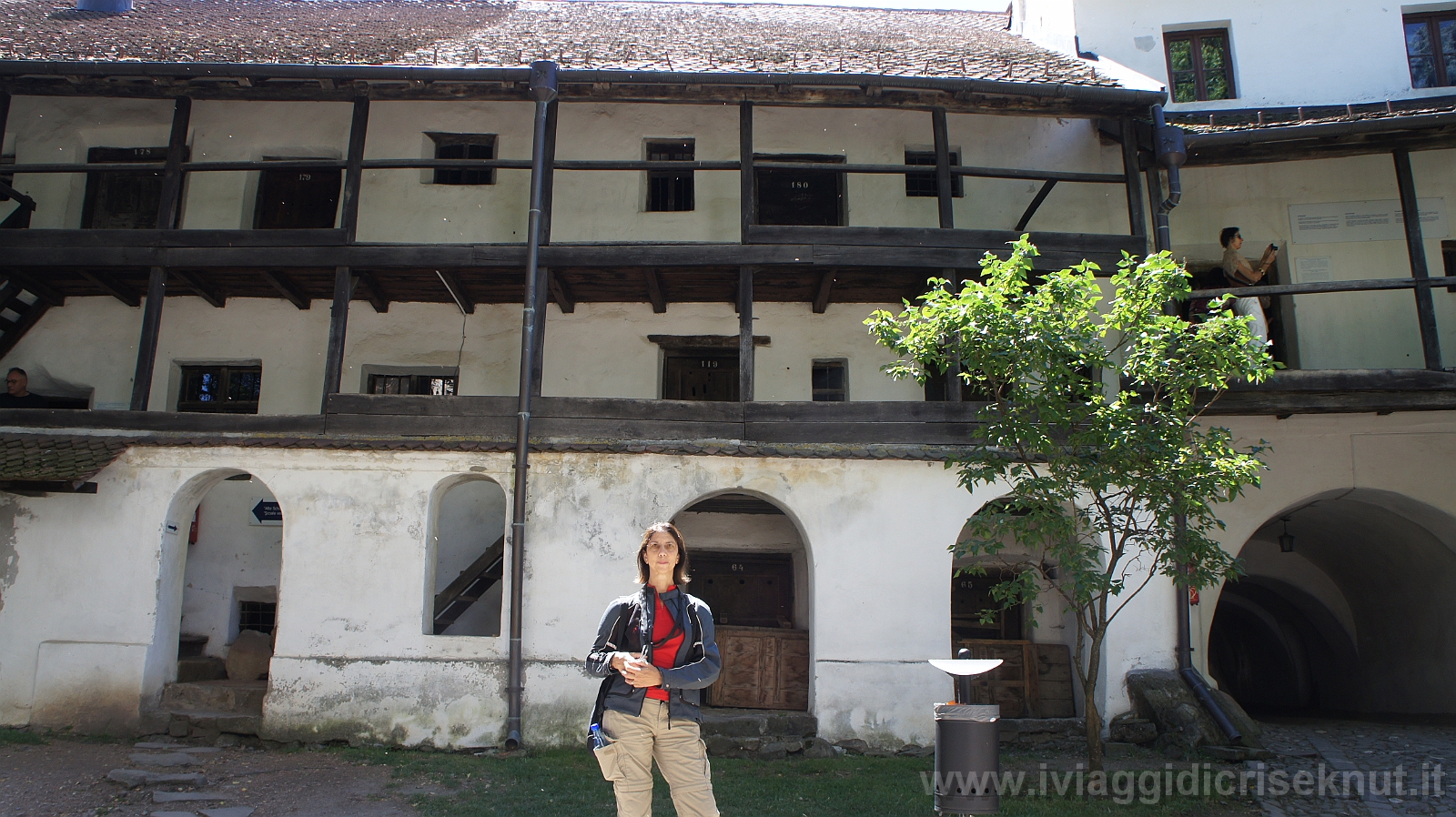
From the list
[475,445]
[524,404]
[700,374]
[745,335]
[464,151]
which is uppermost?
[464,151]

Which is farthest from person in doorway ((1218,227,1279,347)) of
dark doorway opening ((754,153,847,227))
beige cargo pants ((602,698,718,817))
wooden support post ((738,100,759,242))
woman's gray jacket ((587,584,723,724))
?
beige cargo pants ((602,698,718,817))

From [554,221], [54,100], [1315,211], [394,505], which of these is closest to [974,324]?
[394,505]

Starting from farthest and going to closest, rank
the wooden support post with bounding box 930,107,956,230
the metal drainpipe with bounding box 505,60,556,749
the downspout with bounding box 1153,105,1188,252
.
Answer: the wooden support post with bounding box 930,107,956,230 < the downspout with bounding box 1153,105,1188,252 < the metal drainpipe with bounding box 505,60,556,749

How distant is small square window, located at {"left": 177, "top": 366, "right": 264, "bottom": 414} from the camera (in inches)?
479

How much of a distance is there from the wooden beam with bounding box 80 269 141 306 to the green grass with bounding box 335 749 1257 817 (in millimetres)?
6842

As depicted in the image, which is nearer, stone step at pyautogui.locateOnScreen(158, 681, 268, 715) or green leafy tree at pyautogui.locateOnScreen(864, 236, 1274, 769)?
green leafy tree at pyautogui.locateOnScreen(864, 236, 1274, 769)

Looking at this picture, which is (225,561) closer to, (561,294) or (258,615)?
(258,615)

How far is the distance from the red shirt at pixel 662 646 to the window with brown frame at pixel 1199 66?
1122 cm

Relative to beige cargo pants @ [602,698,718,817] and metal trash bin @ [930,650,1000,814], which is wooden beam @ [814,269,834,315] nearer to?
metal trash bin @ [930,650,1000,814]

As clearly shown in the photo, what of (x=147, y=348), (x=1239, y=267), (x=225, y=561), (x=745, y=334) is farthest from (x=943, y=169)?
(x=225, y=561)

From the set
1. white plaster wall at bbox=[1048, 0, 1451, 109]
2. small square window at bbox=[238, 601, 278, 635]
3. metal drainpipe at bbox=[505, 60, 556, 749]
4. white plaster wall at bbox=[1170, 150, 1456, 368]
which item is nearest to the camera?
metal drainpipe at bbox=[505, 60, 556, 749]

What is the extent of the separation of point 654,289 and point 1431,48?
10952 millimetres

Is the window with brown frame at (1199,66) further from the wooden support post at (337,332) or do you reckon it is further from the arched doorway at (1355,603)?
the wooden support post at (337,332)

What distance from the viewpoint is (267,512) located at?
12.0 meters
